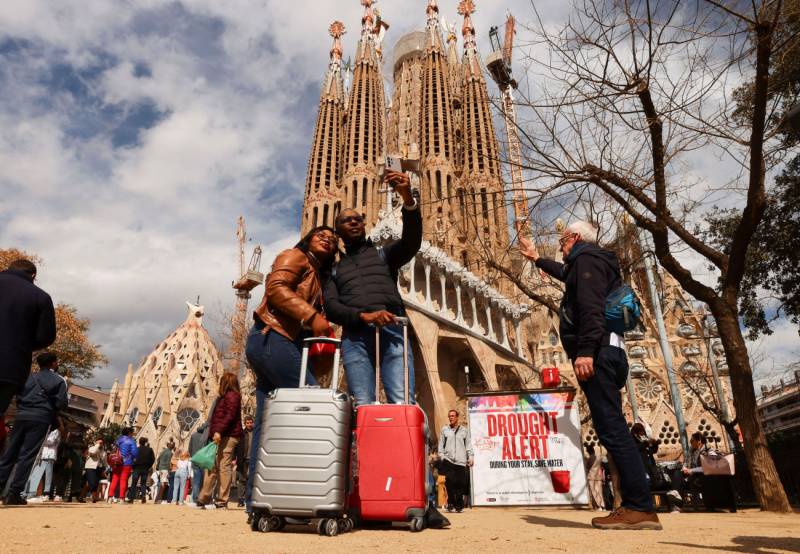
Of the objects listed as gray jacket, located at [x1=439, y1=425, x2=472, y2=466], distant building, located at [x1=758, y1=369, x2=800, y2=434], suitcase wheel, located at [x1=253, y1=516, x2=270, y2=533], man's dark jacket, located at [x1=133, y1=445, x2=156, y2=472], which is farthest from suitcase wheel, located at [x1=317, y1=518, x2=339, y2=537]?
distant building, located at [x1=758, y1=369, x2=800, y2=434]

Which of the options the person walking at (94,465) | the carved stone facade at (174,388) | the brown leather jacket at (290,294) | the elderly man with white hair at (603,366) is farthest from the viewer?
the carved stone facade at (174,388)

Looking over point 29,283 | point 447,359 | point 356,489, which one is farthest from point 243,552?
point 447,359

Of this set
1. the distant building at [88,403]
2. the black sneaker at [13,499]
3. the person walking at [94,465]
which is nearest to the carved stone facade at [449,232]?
the black sneaker at [13,499]

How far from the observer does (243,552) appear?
6.65 ft

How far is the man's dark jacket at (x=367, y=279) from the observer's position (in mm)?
3629

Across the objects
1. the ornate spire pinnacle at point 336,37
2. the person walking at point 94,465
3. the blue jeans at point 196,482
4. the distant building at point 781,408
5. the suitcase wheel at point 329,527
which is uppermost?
the ornate spire pinnacle at point 336,37

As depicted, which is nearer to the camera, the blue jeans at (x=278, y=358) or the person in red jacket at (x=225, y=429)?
the blue jeans at (x=278, y=358)

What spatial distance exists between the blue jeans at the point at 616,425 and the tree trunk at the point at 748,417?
14.6 feet

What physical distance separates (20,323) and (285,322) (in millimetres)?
2408

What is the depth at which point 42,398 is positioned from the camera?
5.17m

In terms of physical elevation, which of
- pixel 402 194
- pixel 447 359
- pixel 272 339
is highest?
pixel 447 359

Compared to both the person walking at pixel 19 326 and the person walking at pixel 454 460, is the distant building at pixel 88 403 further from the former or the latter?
the person walking at pixel 19 326

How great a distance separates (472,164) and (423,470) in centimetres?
4719

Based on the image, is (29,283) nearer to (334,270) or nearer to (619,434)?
(334,270)
